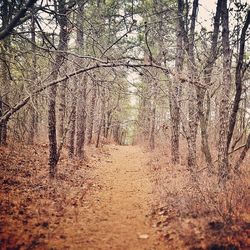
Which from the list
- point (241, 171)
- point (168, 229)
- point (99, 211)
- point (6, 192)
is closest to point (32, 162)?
point (6, 192)

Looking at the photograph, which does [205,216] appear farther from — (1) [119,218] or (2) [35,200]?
(2) [35,200]

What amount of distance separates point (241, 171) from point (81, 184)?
513 cm

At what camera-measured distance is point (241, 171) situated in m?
8.52

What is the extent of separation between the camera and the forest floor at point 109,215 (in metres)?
4.89

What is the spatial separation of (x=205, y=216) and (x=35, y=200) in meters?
4.04

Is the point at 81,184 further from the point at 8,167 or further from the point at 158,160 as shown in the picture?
the point at 158,160

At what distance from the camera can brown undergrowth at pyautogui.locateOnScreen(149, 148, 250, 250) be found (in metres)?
4.81

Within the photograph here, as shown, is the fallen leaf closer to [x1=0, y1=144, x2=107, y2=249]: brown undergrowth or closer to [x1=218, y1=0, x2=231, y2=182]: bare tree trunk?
[x1=0, y1=144, x2=107, y2=249]: brown undergrowth

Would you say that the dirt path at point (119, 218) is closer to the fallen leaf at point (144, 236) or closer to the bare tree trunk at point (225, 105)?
the fallen leaf at point (144, 236)

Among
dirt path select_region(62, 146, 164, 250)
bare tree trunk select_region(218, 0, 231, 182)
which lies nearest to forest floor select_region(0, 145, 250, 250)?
dirt path select_region(62, 146, 164, 250)

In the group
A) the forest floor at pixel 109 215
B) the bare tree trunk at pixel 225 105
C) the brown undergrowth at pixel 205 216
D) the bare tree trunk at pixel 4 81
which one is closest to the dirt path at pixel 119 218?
the forest floor at pixel 109 215

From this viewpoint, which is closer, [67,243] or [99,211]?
[67,243]

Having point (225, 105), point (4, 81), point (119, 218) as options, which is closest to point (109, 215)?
point (119, 218)

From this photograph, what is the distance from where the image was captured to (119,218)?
6.24 m
